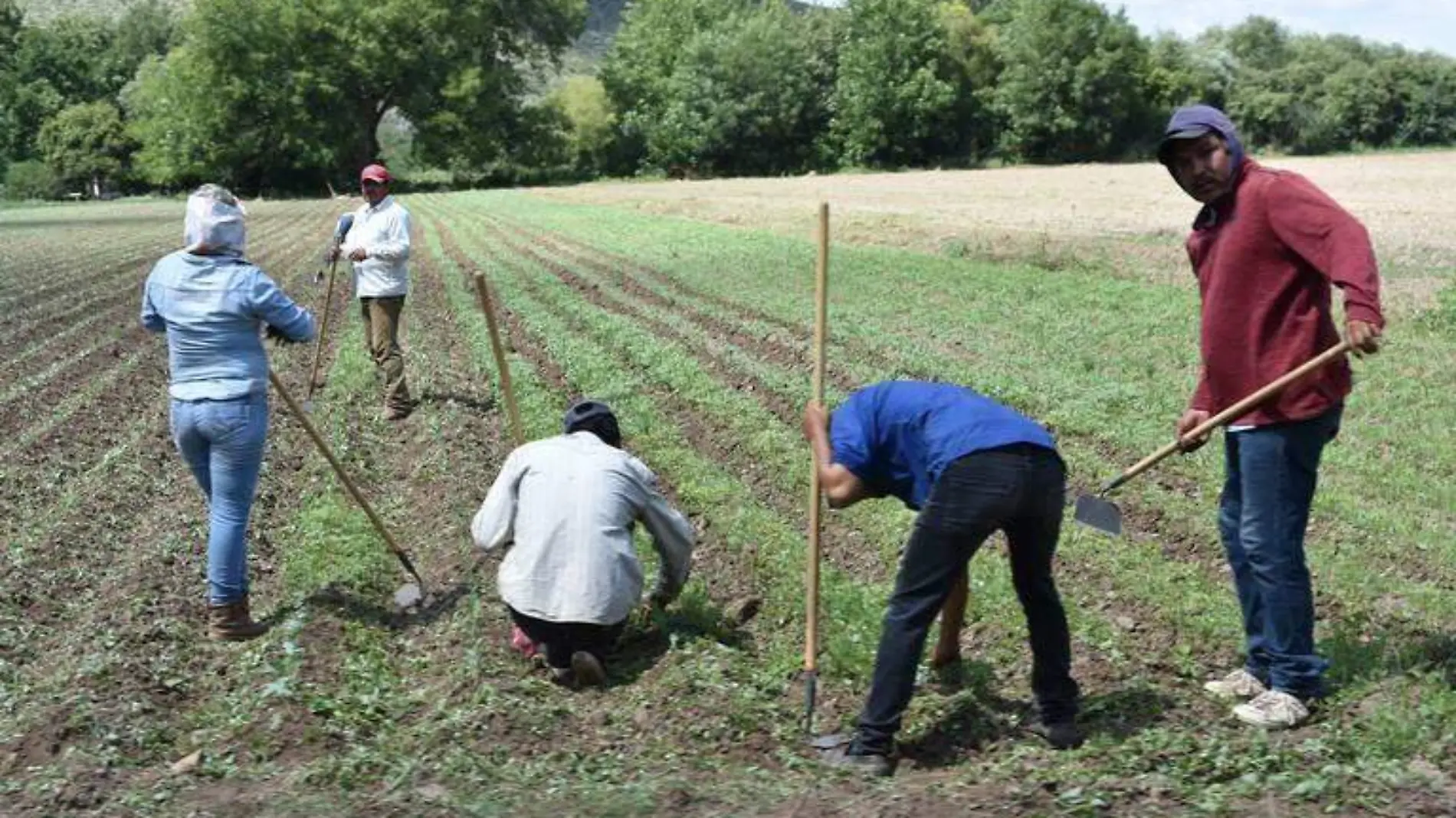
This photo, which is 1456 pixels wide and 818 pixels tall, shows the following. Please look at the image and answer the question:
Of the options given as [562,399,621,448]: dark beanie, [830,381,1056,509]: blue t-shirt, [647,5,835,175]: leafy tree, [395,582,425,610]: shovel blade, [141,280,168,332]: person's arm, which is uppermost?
[647,5,835,175]: leafy tree

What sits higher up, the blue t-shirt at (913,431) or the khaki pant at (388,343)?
the blue t-shirt at (913,431)

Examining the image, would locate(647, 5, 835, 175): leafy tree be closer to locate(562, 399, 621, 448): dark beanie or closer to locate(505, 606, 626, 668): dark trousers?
locate(562, 399, 621, 448): dark beanie

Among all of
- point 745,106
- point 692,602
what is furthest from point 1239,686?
point 745,106

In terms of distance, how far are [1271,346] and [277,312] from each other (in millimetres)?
4308

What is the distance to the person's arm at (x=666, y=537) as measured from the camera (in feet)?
20.9

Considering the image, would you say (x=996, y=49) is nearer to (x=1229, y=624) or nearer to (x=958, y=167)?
(x=958, y=167)

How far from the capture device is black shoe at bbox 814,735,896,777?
5090 millimetres

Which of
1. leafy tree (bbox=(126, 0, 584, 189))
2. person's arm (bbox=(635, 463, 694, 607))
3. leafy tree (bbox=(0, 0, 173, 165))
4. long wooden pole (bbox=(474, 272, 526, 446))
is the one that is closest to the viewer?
person's arm (bbox=(635, 463, 694, 607))

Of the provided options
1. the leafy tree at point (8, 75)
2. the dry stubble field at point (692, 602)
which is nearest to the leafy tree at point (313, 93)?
the leafy tree at point (8, 75)

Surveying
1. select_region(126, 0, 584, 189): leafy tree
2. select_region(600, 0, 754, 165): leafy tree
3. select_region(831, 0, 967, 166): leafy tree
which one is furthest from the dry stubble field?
select_region(600, 0, 754, 165): leafy tree

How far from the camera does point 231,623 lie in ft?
22.1

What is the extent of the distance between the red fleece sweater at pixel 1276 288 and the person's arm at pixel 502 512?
296 cm

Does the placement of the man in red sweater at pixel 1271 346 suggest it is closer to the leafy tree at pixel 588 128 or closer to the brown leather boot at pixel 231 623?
the brown leather boot at pixel 231 623

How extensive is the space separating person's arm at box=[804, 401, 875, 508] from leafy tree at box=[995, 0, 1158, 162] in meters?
74.9
